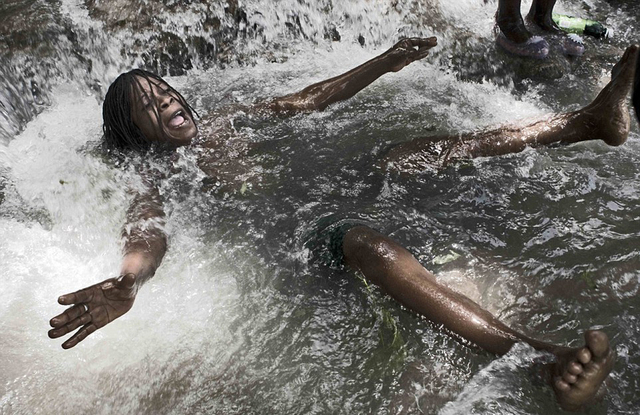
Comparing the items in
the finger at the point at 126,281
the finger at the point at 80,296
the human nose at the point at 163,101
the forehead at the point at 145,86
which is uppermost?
the forehead at the point at 145,86

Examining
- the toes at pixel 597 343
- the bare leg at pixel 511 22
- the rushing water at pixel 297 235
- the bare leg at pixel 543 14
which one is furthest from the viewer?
the bare leg at pixel 543 14

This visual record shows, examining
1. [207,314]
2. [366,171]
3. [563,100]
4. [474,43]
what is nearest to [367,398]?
[207,314]

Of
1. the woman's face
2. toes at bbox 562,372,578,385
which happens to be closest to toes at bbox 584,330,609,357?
toes at bbox 562,372,578,385

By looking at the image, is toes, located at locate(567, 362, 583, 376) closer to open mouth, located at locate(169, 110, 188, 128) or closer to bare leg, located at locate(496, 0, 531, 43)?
open mouth, located at locate(169, 110, 188, 128)

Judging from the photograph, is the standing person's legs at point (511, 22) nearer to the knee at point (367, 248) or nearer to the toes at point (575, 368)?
the knee at point (367, 248)

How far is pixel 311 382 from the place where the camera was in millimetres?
2260

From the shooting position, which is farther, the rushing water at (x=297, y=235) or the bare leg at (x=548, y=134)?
the bare leg at (x=548, y=134)

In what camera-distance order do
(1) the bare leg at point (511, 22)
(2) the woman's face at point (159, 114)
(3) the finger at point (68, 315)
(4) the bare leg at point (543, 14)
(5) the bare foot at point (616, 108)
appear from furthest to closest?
(4) the bare leg at point (543, 14) < (1) the bare leg at point (511, 22) < (2) the woman's face at point (159, 114) < (5) the bare foot at point (616, 108) < (3) the finger at point (68, 315)

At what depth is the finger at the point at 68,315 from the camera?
1964mm

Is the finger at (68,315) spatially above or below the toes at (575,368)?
above

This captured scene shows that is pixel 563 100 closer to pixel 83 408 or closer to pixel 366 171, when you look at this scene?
pixel 366 171

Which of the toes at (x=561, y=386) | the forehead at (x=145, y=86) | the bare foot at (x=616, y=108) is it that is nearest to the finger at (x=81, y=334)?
the forehead at (x=145, y=86)

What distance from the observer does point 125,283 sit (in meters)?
2.07

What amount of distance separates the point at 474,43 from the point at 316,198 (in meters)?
2.26
